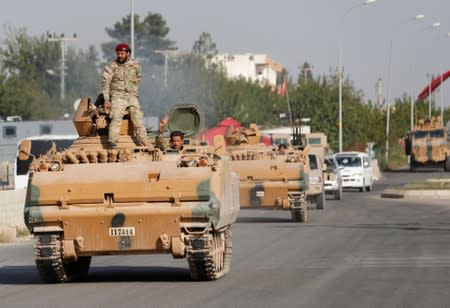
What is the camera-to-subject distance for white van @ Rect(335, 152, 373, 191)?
55.6 meters

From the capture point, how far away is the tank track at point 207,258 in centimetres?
1706

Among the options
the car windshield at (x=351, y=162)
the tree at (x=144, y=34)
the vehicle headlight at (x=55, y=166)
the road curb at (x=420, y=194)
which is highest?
the tree at (x=144, y=34)

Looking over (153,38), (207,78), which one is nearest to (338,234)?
(207,78)

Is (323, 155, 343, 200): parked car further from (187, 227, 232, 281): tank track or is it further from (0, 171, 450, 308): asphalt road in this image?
(187, 227, 232, 281): tank track

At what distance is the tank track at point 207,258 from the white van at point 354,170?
37.2 m

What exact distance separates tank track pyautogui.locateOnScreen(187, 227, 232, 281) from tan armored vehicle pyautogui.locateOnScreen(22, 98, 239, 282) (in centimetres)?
1

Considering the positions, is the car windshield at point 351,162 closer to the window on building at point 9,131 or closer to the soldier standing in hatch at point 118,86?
the window on building at point 9,131

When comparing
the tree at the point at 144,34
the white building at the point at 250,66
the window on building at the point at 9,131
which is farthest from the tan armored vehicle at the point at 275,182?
the white building at the point at 250,66

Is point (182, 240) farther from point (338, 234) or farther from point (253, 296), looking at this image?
point (338, 234)

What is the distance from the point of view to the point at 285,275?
18.0m

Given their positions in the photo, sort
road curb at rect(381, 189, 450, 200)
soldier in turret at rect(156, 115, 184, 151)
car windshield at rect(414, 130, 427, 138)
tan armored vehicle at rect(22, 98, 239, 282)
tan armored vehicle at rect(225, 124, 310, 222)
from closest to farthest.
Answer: tan armored vehicle at rect(22, 98, 239, 282)
soldier in turret at rect(156, 115, 184, 151)
tan armored vehicle at rect(225, 124, 310, 222)
road curb at rect(381, 189, 450, 200)
car windshield at rect(414, 130, 427, 138)

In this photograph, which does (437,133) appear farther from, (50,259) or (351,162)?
(50,259)

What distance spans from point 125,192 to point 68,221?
2.55 feet

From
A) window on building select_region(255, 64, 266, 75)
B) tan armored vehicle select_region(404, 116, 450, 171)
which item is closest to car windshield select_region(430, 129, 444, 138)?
tan armored vehicle select_region(404, 116, 450, 171)
